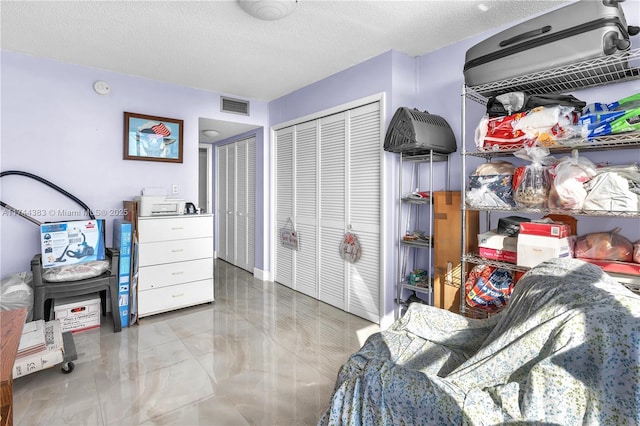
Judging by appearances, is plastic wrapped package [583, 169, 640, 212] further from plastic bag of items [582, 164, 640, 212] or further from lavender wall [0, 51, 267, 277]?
lavender wall [0, 51, 267, 277]

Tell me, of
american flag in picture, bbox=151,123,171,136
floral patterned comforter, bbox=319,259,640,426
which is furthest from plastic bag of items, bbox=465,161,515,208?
american flag in picture, bbox=151,123,171,136

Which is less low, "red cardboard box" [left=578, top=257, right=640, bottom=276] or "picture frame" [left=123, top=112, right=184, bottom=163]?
"picture frame" [left=123, top=112, right=184, bottom=163]

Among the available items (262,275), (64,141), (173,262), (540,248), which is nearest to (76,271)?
(173,262)

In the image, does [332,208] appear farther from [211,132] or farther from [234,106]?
[211,132]

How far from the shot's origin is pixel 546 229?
1928mm

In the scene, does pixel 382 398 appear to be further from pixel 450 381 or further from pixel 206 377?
pixel 206 377

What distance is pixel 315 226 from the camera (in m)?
3.85

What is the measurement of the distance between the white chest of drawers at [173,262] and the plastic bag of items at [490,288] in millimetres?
2602

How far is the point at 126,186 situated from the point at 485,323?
3510mm

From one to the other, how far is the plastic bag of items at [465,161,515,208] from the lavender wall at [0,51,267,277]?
3.12 metres

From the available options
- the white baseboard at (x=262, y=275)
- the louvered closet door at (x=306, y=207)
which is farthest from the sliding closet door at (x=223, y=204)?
the louvered closet door at (x=306, y=207)

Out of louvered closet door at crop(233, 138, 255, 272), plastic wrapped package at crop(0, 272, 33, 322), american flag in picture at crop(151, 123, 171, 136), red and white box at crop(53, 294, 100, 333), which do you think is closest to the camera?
plastic wrapped package at crop(0, 272, 33, 322)

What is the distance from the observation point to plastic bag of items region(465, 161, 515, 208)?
2.14m

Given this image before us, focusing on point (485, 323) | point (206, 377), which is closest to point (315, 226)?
point (206, 377)
